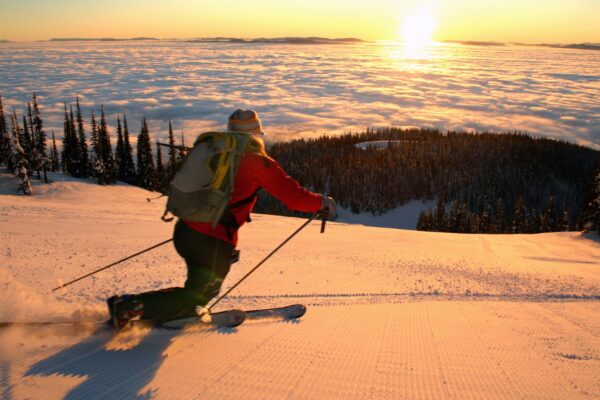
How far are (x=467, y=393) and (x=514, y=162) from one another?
14096 centimetres

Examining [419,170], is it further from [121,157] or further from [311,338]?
[311,338]

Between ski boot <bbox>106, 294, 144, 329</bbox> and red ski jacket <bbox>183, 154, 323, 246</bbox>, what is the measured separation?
85cm

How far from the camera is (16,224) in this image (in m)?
10.0

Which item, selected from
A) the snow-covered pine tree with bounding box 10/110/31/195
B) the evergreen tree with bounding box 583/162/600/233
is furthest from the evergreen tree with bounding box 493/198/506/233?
the snow-covered pine tree with bounding box 10/110/31/195

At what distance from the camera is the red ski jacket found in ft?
12.4

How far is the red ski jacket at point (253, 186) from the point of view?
149 inches

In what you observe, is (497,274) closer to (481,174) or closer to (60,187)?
(60,187)

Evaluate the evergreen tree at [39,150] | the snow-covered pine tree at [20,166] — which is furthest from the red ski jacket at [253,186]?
the evergreen tree at [39,150]

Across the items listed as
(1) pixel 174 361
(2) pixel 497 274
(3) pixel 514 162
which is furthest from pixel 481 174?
(1) pixel 174 361

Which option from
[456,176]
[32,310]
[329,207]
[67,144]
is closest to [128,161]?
[67,144]

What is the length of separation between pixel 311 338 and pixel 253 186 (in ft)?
5.58

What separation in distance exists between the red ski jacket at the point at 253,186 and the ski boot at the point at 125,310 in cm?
85

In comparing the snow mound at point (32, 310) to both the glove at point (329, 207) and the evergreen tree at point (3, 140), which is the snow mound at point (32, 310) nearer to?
the glove at point (329, 207)

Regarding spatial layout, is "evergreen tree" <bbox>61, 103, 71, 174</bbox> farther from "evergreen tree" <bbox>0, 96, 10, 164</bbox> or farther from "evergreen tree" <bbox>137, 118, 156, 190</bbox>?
"evergreen tree" <bbox>137, 118, 156, 190</bbox>
